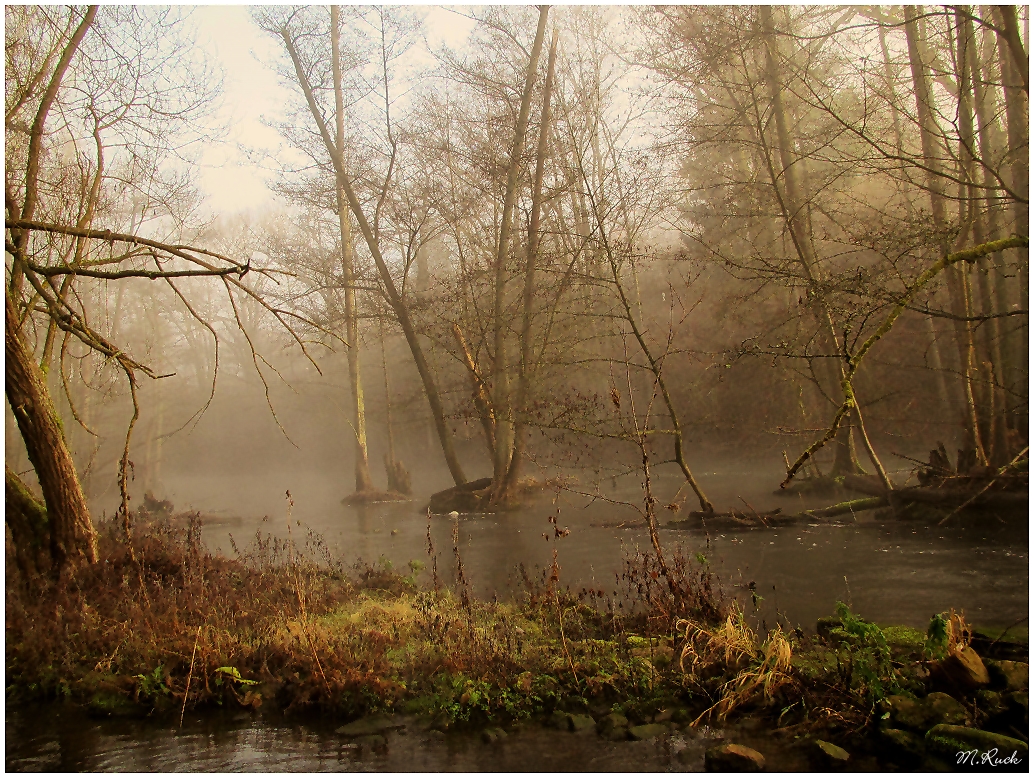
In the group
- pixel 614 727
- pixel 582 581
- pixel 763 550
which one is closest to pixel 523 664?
pixel 614 727

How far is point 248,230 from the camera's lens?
69.9 ft

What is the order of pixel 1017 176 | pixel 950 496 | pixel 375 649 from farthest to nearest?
pixel 950 496, pixel 1017 176, pixel 375 649

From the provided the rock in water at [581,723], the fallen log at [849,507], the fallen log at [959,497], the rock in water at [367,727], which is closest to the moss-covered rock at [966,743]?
the rock in water at [581,723]

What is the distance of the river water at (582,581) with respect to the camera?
4.92 meters

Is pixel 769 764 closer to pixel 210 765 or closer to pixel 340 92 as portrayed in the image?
pixel 210 765

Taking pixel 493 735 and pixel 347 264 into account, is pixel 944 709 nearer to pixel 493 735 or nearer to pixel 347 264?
pixel 493 735

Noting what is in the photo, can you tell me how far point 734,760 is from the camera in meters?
4.43

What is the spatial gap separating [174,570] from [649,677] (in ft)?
18.6

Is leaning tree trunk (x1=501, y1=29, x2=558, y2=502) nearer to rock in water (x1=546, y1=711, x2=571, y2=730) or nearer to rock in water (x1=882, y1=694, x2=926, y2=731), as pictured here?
rock in water (x1=546, y1=711, x2=571, y2=730)

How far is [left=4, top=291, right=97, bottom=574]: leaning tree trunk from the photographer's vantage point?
7.36m

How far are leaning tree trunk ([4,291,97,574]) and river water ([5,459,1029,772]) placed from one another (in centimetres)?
212

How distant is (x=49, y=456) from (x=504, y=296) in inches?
404

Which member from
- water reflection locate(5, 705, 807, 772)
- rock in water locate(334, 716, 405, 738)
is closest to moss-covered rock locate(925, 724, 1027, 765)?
water reflection locate(5, 705, 807, 772)

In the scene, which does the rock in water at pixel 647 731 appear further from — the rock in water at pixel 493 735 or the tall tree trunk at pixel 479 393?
the tall tree trunk at pixel 479 393
